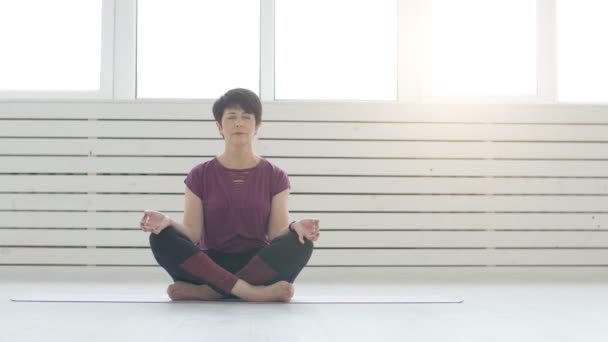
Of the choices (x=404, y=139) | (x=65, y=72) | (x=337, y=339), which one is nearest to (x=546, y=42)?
(x=404, y=139)

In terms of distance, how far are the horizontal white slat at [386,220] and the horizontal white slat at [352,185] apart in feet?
0.48

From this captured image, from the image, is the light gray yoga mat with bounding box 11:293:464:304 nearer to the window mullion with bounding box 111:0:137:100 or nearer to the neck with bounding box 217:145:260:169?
the neck with bounding box 217:145:260:169

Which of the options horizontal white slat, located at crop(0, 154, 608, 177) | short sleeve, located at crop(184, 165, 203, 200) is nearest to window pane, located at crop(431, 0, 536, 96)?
horizontal white slat, located at crop(0, 154, 608, 177)

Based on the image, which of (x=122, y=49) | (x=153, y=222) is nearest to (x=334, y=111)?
(x=122, y=49)

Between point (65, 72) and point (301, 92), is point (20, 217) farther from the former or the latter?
point (301, 92)

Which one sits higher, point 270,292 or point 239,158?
point 239,158

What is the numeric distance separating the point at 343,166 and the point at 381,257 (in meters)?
0.63

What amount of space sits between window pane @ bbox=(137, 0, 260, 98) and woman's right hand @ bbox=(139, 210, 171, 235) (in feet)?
7.43

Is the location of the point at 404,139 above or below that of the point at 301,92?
below

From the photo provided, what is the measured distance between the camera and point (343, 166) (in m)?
4.72

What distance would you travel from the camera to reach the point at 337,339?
6.30ft

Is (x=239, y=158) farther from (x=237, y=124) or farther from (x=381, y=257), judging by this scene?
(x=381, y=257)

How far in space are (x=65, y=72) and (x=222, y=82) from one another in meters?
1.04

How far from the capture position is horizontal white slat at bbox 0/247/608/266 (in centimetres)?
462
